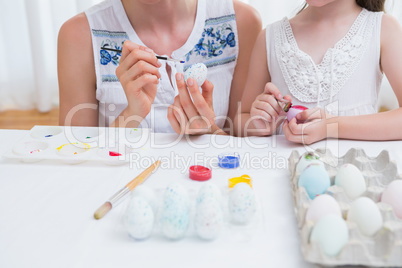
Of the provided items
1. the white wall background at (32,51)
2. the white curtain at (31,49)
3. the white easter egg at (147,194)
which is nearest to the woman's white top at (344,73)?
the white easter egg at (147,194)

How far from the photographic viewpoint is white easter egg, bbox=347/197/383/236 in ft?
1.76

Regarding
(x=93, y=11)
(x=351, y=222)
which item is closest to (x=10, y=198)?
(x=351, y=222)

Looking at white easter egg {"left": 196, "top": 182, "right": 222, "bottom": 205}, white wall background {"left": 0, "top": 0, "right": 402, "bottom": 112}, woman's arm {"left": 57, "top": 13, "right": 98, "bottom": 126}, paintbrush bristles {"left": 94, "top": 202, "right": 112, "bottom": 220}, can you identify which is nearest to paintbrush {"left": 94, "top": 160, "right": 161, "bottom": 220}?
paintbrush bristles {"left": 94, "top": 202, "right": 112, "bottom": 220}

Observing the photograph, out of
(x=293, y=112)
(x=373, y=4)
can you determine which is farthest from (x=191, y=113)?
(x=373, y=4)

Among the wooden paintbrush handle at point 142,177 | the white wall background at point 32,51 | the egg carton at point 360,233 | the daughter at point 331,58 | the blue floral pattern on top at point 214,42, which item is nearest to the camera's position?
the egg carton at point 360,233

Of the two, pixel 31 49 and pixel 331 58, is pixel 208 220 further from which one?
pixel 31 49

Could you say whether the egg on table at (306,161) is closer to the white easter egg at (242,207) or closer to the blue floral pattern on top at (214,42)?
the white easter egg at (242,207)

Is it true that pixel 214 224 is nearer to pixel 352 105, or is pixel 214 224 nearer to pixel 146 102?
pixel 146 102

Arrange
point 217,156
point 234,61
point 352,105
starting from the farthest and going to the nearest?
point 234,61, point 352,105, point 217,156

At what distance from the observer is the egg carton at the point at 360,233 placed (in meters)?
0.49

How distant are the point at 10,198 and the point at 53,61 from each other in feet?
6.76

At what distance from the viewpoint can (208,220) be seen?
56 centimetres

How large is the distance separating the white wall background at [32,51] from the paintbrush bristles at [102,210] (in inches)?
73.9

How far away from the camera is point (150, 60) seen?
92 cm
